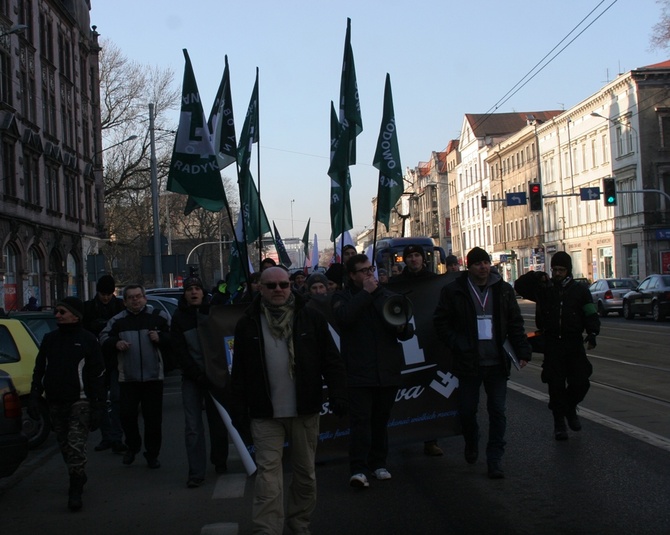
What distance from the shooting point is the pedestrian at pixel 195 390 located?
7.70 meters

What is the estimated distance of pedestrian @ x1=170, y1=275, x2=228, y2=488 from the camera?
7.70 m

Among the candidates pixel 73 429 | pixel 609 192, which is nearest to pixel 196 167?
pixel 73 429

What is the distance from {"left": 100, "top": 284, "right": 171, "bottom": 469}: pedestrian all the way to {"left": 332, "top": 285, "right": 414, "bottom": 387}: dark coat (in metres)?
2.20

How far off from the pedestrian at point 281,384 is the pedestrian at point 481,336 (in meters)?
2.01

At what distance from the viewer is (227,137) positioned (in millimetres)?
13156

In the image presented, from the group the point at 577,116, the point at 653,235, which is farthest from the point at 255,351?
the point at 577,116

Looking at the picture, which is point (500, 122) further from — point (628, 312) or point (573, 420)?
point (573, 420)

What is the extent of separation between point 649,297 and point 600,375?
Result: 727 inches

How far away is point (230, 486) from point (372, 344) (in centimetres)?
167

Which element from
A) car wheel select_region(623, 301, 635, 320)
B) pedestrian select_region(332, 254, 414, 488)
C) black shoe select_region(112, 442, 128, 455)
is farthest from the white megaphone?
car wheel select_region(623, 301, 635, 320)

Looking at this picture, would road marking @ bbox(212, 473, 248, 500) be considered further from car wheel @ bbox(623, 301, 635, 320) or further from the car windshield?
the car windshield

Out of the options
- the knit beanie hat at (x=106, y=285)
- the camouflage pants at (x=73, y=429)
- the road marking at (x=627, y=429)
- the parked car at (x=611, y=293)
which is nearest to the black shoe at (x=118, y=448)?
the knit beanie hat at (x=106, y=285)

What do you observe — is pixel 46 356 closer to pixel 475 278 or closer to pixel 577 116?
pixel 475 278

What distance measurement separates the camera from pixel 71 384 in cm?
734
